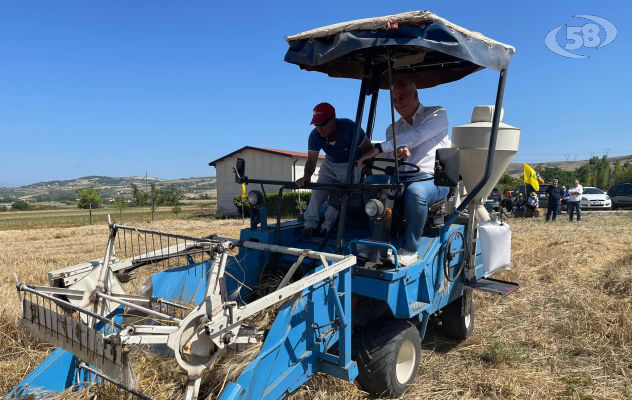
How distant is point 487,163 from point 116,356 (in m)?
3.41

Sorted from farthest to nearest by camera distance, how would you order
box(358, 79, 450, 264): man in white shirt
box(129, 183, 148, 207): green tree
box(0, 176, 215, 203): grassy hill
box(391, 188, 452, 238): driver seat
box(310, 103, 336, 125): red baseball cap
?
box(0, 176, 215, 203): grassy hill
box(129, 183, 148, 207): green tree
box(310, 103, 336, 125): red baseball cap
box(391, 188, 452, 238): driver seat
box(358, 79, 450, 264): man in white shirt

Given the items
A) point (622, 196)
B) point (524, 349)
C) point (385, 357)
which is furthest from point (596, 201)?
point (385, 357)

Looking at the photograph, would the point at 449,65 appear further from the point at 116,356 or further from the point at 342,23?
the point at 116,356

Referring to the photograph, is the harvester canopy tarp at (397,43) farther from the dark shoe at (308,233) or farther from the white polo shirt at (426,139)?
the dark shoe at (308,233)

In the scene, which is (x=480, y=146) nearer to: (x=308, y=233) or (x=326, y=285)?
(x=308, y=233)

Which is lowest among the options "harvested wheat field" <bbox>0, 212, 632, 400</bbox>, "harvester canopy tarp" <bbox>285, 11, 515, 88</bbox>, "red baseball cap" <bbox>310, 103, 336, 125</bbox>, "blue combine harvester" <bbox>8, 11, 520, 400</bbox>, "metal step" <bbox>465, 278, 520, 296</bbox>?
"harvested wheat field" <bbox>0, 212, 632, 400</bbox>

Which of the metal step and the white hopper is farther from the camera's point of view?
the white hopper

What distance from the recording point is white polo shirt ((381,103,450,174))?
13.5ft

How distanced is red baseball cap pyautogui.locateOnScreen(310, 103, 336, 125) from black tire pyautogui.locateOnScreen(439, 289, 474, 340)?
2.31 m

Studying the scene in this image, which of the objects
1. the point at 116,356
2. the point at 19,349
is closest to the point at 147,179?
the point at 19,349

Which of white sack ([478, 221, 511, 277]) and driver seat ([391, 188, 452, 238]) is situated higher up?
driver seat ([391, 188, 452, 238])

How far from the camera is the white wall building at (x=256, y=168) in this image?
27.8 meters

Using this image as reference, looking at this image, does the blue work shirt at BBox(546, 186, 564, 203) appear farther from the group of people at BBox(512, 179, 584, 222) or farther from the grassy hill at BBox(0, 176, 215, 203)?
the grassy hill at BBox(0, 176, 215, 203)

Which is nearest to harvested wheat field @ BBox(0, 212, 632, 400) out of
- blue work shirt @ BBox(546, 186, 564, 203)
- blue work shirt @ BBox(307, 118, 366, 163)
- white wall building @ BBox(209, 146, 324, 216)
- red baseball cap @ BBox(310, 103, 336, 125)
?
blue work shirt @ BBox(307, 118, 366, 163)
